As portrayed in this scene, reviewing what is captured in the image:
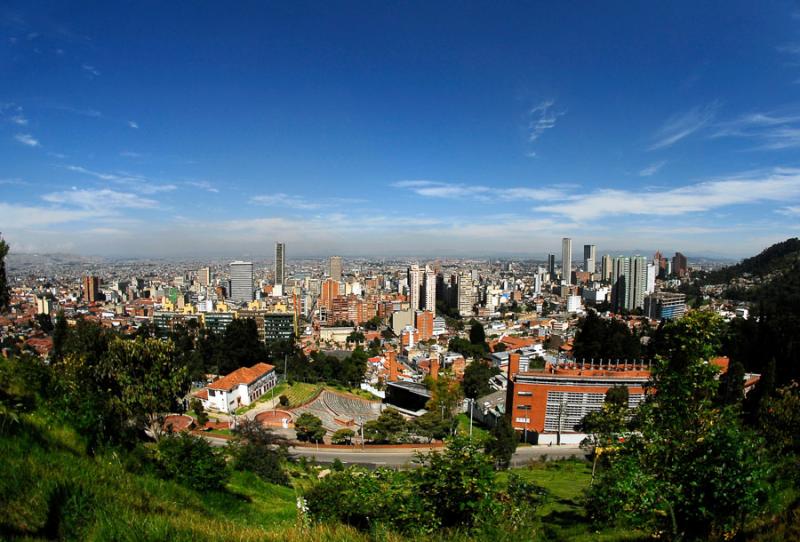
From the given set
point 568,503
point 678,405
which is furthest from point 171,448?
point 568,503

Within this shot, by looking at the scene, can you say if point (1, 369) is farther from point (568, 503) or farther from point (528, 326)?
point (528, 326)

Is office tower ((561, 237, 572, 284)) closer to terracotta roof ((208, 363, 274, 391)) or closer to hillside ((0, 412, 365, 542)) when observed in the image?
terracotta roof ((208, 363, 274, 391))

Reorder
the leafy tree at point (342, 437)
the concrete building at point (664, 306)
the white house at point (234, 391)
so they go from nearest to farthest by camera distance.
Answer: the leafy tree at point (342, 437) → the white house at point (234, 391) → the concrete building at point (664, 306)

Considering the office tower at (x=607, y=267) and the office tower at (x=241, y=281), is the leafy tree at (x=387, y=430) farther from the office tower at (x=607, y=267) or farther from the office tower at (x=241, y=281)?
the office tower at (x=607, y=267)

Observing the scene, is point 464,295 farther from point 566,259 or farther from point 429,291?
point 566,259

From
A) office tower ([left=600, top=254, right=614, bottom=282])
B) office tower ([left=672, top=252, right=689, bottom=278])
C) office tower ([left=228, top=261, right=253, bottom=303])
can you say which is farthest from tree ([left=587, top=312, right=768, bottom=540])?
office tower ([left=672, top=252, right=689, bottom=278])

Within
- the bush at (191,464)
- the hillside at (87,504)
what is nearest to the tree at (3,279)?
the bush at (191,464)

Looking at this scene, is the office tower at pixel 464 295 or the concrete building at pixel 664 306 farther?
the office tower at pixel 464 295

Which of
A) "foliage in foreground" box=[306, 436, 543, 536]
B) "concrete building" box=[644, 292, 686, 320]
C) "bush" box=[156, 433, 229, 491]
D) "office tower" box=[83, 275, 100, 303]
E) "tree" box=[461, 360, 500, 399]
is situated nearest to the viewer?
"foliage in foreground" box=[306, 436, 543, 536]
